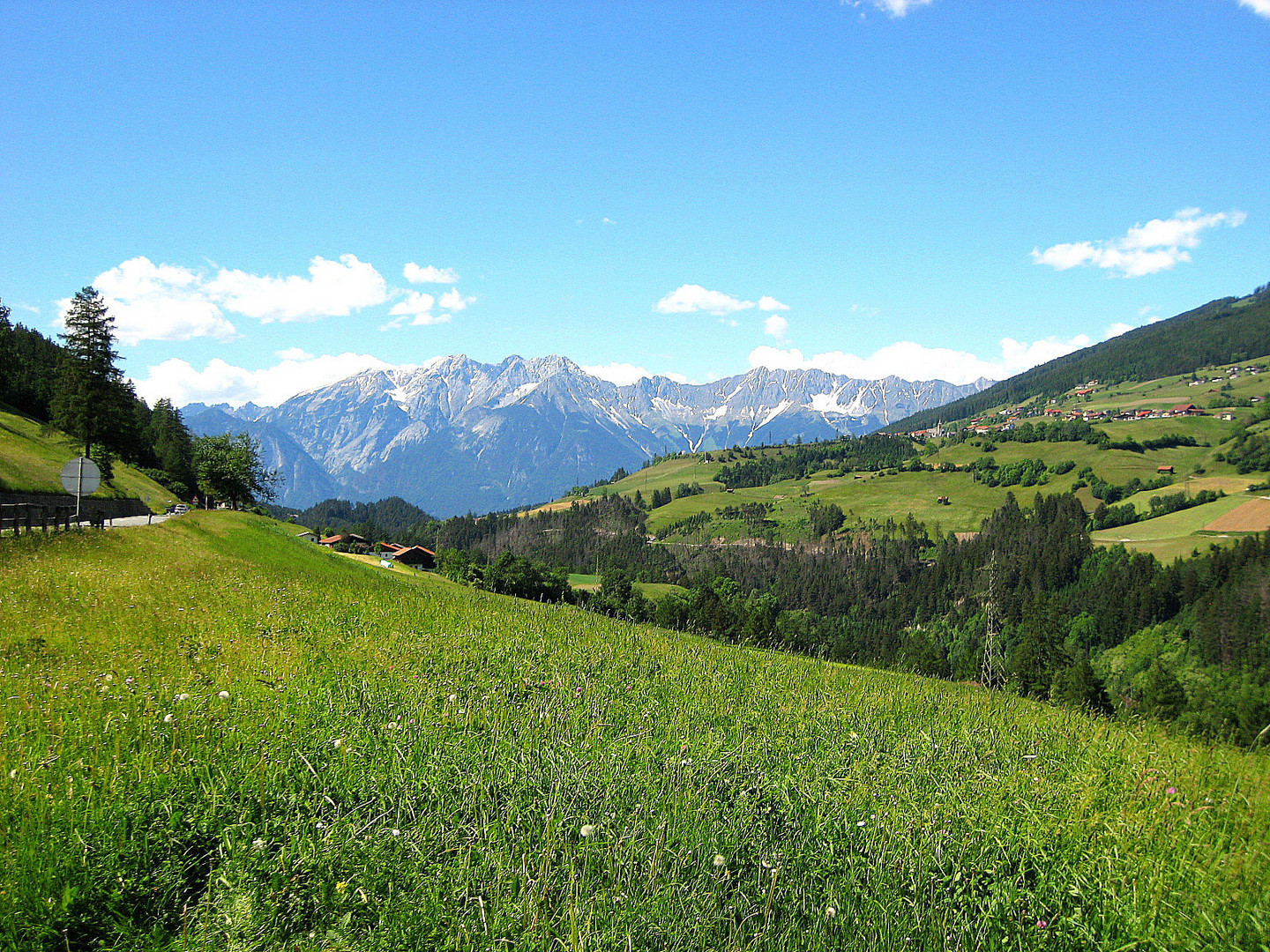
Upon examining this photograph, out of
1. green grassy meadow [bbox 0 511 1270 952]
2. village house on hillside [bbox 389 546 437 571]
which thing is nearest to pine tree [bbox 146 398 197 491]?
village house on hillside [bbox 389 546 437 571]

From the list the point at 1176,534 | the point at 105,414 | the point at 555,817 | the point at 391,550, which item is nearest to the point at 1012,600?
the point at 1176,534

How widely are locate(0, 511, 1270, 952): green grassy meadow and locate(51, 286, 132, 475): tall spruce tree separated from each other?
6288cm

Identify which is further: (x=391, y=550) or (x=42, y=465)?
(x=391, y=550)

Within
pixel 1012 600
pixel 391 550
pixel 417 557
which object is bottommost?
pixel 1012 600

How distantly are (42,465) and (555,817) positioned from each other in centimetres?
6538

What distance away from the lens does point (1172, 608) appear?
424ft

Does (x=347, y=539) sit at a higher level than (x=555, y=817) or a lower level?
lower

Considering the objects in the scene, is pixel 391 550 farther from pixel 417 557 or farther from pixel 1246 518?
pixel 1246 518

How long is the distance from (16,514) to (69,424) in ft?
162

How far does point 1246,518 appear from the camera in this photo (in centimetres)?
15425

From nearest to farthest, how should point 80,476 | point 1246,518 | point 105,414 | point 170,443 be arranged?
1. point 80,476
2. point 105,414
3. point 170,443
4. point 1246,518

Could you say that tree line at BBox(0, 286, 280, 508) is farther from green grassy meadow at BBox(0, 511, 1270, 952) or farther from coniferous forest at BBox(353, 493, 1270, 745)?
green grassy meadow at BBox(0, 511, 1270, 952)

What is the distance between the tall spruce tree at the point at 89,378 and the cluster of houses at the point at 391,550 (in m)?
49.3

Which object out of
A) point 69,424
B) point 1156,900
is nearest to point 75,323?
point 69,424
